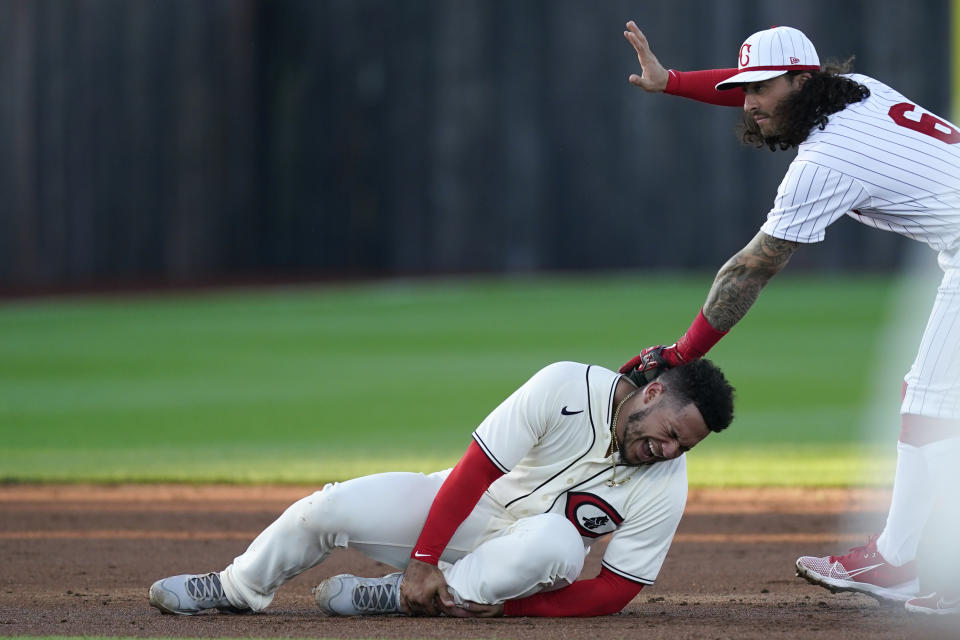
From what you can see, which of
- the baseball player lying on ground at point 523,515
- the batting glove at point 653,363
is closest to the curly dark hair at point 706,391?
the baseball player lying on ground at point 523,515

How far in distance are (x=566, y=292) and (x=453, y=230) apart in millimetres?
2542

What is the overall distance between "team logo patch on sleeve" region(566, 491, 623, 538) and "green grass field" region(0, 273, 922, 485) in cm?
337

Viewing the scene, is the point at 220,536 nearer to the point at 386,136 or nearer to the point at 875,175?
the point at 875,175

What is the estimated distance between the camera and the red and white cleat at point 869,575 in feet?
13.6

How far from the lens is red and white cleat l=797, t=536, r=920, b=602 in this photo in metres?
4.16

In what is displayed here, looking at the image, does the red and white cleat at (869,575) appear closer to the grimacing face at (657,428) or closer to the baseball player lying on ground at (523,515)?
the baseball player lying on ground at (523,515)

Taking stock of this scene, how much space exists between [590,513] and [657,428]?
35 centimetres

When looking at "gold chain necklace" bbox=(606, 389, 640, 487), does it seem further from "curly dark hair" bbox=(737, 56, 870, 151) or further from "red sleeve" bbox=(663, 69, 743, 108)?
"red sleeve" bbox=(663, 69, 743, 108)

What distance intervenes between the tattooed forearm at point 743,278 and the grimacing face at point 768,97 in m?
0.37

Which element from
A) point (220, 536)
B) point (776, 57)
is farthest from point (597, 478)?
point (220, 536)

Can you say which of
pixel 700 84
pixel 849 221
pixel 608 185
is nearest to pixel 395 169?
pixel 608 185

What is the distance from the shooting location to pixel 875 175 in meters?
4.05

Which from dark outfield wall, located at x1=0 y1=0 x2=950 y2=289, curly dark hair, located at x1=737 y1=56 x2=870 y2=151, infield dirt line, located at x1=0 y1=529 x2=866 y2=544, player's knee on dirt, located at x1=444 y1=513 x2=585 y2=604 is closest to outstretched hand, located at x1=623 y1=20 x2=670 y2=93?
curly dark hair, located at x1=737 y1=56 x2=870 y2=151

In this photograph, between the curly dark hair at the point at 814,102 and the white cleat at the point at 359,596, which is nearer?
the white cleat at the point at 359,596
